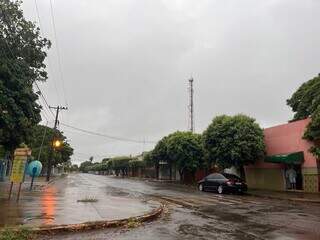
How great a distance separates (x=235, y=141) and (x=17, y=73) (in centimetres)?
1733

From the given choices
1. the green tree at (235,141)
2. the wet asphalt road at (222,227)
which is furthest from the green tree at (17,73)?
the green tree at (235,141)

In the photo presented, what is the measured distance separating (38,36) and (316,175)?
766 inches

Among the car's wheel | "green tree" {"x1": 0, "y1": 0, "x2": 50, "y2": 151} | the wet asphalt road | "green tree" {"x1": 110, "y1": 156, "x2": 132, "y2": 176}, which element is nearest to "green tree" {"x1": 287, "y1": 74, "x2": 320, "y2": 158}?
the car's wheel

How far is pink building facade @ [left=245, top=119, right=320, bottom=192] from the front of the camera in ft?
99.6

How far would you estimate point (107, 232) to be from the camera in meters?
11.7

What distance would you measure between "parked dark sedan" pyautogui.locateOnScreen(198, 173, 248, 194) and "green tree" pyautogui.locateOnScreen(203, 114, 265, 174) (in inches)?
113

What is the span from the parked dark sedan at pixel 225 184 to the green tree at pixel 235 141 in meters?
2.87

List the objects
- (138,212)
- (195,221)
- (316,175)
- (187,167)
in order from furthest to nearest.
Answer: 1. (187,167)
2. (316,175)
3. (138,212)
4. (195,221)

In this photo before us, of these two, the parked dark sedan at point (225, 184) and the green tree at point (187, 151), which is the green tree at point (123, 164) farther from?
the parked dark sedan at point (225, 184)

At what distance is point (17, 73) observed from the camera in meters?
24.4

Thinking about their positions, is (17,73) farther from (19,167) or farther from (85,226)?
(85,226)

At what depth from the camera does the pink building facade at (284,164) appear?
30.3m

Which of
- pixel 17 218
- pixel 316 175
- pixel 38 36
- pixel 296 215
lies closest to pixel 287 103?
pixel 316 175

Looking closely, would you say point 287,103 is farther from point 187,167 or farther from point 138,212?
point 138,212
